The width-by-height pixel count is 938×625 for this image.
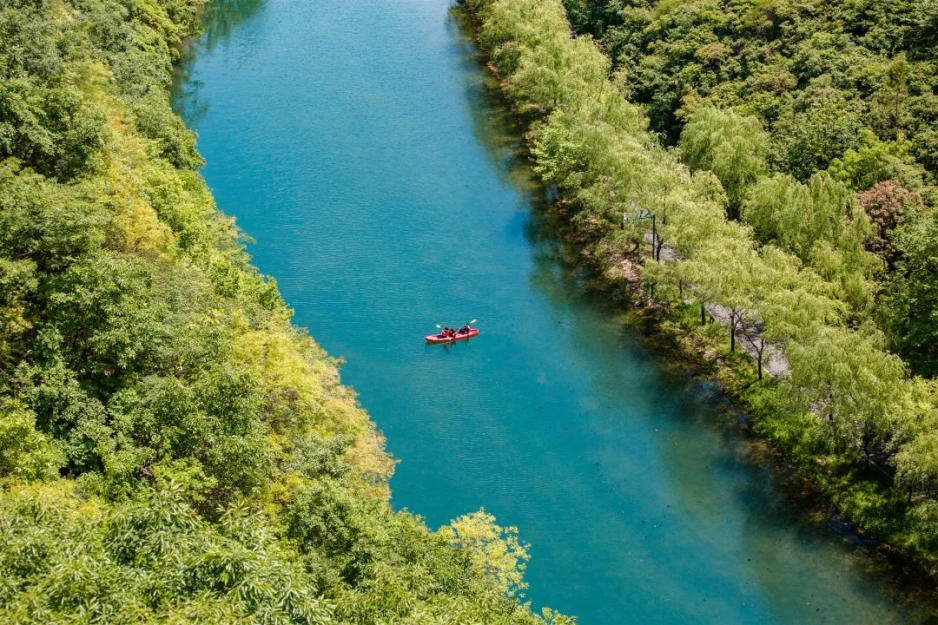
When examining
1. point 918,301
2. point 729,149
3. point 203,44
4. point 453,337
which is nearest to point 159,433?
point 453,337

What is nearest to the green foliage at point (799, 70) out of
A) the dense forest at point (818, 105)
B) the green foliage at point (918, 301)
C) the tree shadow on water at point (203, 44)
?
the dense forest at point (818, 105)

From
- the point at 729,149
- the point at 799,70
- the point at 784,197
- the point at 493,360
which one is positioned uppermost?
the point at 799,70

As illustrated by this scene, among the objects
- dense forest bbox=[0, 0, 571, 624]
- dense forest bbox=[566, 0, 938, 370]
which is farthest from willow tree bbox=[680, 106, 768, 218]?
dense forest bbox=[0, 0, 571, 624]

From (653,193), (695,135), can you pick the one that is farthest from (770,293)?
(695,135)

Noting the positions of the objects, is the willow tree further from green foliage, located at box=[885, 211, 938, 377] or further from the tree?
green foliage, located at box=[885, 211, 938, 377]

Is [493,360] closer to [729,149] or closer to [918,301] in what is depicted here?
[729,149]

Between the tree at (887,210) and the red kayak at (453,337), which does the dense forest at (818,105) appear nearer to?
the tree at (887,210)

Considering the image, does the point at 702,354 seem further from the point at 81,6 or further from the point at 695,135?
the point at 81,6

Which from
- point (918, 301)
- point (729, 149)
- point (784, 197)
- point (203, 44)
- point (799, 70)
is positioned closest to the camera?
point (918, 301)
